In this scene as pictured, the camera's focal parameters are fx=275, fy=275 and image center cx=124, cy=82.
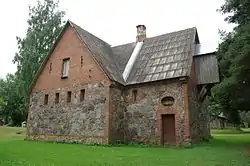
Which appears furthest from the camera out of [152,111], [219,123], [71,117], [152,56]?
[219,123]

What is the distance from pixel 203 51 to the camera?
69.3ft

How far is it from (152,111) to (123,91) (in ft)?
9.85

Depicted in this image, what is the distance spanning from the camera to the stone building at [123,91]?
62.3ft

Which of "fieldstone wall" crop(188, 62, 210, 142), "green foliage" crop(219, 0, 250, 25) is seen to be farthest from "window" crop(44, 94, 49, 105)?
"green foliage" crop(219, 0, 250, 25)

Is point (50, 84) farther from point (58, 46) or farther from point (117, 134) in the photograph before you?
point (117, 134)

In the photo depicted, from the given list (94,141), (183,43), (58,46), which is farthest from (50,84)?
(183,43)

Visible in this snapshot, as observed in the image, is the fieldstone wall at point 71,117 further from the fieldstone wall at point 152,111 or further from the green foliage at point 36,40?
the green foliage at point 36,40

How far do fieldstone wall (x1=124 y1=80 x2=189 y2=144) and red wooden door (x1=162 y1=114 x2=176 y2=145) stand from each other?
1.06 feet

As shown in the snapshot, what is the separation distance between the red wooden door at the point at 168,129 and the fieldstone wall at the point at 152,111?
32cm

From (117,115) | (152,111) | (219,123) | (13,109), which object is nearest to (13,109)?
(13,109)

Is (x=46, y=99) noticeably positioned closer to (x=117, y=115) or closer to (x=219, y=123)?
(x=117, y=115)

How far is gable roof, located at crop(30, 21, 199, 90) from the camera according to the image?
65.7ft

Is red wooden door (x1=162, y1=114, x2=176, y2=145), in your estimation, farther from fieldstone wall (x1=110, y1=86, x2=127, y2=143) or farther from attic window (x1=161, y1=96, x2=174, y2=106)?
fieldstone wall (x1=110, y1=86, x2=127, y2=143)

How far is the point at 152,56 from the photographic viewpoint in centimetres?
2259
